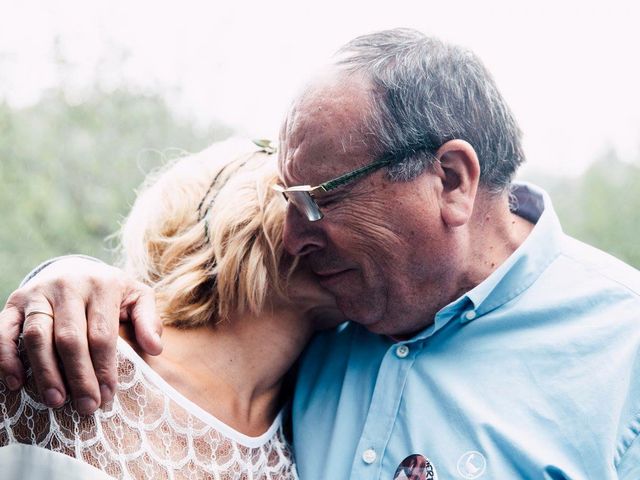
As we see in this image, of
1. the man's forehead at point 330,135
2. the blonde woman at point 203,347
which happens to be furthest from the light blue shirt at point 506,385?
the man's forehead at point 330,135

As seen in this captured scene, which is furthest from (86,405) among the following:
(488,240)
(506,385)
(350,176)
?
(488,240)

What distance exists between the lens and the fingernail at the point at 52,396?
1.01 metres

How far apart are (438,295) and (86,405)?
0.66m

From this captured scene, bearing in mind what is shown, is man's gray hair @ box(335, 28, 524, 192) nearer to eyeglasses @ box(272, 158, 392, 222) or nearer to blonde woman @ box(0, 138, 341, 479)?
eyeglasses @ box(272, 158, 392, 222)

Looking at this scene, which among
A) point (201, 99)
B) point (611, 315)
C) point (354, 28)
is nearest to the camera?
point (611, 315)

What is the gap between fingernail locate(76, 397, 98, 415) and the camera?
104 centimetres

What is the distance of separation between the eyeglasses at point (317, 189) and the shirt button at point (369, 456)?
40 cm

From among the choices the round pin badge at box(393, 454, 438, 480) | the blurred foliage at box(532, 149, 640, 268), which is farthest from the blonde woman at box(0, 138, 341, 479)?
the blurred foliage at box(532, 149, 640, 268)

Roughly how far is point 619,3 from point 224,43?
93cm

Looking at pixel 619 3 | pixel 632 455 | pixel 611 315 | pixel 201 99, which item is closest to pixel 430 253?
pixel 611 315

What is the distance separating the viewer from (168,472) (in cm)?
115

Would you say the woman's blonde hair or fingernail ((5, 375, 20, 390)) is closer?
fingernail ((5, 375, 20, 390))

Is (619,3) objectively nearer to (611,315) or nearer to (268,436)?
(611,315)

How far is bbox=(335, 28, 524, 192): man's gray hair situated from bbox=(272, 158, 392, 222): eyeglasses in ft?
0.12
